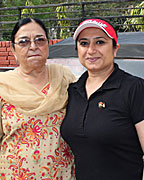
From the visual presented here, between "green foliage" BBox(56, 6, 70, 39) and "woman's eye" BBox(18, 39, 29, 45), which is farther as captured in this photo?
"green foliage" BBox(56, 6, 70, 39)

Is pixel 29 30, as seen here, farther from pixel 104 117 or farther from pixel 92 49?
pixel 104 117

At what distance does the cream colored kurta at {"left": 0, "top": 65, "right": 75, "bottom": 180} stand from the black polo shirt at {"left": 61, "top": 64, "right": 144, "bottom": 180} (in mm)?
172

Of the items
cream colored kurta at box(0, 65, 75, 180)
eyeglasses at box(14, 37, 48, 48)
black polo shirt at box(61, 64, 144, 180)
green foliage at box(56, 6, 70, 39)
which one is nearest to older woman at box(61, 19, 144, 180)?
black polo shirt at box(61, 64, 144, 180)

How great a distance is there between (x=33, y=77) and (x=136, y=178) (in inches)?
41.3

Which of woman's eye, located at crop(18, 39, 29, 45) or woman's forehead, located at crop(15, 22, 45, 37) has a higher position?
woman's forehead, located at crop(15, 22, 45, 37)

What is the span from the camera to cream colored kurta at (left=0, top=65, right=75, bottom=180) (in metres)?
1.77

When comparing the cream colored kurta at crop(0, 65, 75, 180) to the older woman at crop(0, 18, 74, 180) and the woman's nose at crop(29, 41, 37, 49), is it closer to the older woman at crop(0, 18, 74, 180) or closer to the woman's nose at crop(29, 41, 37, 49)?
the older woman at crop(0, 18, 74, 180)

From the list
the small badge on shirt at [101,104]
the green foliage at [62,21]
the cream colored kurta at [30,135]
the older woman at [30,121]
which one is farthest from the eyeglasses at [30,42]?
the green foliage at [62,21]

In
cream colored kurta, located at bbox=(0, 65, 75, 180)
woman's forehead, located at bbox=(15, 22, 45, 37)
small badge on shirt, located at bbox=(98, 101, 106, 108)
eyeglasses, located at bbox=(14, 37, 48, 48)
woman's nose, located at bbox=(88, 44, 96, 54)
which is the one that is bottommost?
cream colored kurta, located at bbox=(0, 65, 75, 180)

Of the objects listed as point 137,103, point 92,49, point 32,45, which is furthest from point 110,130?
point 32,45

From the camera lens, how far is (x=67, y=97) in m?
1.92

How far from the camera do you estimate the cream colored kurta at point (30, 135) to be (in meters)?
1.77

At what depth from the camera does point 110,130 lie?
4.89 ft

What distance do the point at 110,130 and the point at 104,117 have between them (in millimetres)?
92
